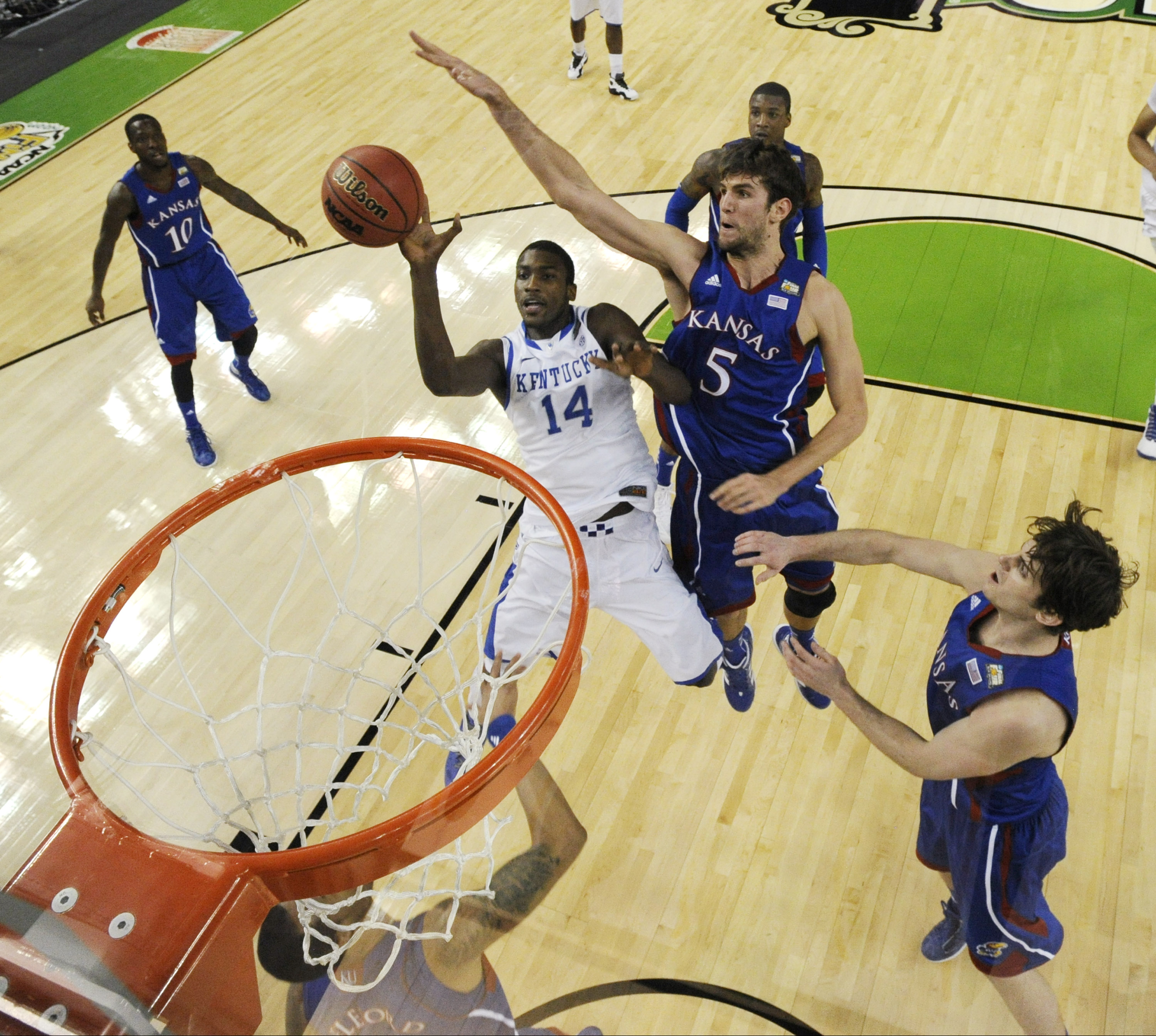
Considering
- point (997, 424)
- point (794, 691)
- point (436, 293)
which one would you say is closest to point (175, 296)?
point (436, 293)

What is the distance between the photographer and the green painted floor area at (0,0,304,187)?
323 inches

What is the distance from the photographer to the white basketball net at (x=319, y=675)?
3146mm

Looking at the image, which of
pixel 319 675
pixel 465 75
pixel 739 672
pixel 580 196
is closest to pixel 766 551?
A: pixel 739 672

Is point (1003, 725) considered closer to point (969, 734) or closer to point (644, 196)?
point (969, 734)

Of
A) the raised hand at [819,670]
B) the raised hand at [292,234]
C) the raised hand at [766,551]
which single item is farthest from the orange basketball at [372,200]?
the raised hand at [292,234]

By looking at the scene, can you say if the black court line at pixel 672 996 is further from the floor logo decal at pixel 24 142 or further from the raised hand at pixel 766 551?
the floor logo decal at pixel 24 142

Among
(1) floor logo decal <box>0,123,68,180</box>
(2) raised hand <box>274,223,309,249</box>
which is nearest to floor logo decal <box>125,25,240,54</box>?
(1) floor logo decal <box>0,123,68,180</box>

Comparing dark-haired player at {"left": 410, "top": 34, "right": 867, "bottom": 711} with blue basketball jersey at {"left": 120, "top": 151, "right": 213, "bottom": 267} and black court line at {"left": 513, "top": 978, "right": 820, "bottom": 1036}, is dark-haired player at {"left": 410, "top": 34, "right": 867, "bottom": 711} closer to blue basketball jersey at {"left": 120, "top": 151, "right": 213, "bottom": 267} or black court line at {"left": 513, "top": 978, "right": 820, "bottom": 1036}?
black court line at {"left": 513, "top": 978, "right": 820, "bottom": 1036}

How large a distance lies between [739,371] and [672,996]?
1.83 meters

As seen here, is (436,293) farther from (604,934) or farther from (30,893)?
(604,934)

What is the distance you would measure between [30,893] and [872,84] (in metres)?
8.13

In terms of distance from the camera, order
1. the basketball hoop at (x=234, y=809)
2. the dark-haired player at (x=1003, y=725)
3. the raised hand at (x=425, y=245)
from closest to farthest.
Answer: the basketball hoop at (x=234, y=809) → the dark-haired player at (x=1003, y=725) → the raised hand at (x=425, y=245)

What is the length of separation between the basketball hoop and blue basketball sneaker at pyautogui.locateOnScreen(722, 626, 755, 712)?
2.24ft

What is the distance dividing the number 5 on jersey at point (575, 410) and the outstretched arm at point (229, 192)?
2601mm
